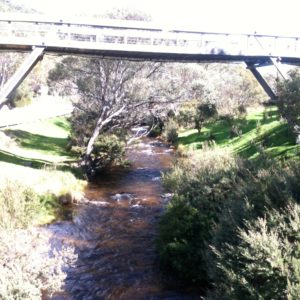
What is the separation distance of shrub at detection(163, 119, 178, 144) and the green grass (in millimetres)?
765

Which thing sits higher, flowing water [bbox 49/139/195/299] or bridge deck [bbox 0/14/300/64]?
bridge deck [bbox 0/14/300/64]

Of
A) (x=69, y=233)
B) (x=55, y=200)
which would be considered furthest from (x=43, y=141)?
(x=69, y=233)

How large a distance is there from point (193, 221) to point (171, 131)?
3033 centimetres

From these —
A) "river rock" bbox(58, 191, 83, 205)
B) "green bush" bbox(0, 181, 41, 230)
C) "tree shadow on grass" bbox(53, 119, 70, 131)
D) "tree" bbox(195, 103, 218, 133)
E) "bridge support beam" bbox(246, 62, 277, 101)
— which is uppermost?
"tree shadow on grass" bbox(53, 119, 70, 131)

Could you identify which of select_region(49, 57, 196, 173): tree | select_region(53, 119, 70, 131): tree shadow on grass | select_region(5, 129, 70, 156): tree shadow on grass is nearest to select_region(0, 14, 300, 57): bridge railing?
select_region(49, 57, 196, 173): tree

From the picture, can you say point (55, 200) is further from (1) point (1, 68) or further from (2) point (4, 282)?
(1) point (1, 68)

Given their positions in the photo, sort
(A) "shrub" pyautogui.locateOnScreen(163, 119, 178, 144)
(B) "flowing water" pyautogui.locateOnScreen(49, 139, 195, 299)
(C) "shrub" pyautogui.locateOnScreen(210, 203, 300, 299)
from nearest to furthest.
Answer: (C) "shrub" pyautogui.locateOnScreen(210, 203, 300, 299)
(B) "flowing water" pyautogui.locateOnScreen(49, 139, 195, 299)
(A) "shrub" pyautogui.locateOnScreen(163, 119, 178, 144)

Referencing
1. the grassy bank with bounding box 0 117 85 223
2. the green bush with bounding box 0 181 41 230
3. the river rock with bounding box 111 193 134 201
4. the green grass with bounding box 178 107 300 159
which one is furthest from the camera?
the green grass with bounding box 178 107 300 159

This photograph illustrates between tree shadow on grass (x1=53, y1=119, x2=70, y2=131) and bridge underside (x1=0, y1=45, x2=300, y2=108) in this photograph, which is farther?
tree shadow on grass (x1=53, y1=119, x2=70, y2=131)

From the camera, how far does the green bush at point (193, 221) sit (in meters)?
12.0

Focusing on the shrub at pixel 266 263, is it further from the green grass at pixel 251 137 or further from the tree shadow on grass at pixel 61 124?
the tree shadow on grass at pixel 61 124

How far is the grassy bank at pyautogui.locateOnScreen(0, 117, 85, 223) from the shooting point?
60.4ft

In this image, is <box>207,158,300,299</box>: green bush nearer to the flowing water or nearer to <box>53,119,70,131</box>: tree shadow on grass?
the flowing water

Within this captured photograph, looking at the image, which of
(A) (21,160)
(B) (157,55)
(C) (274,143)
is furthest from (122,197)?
(C) (274,143)
